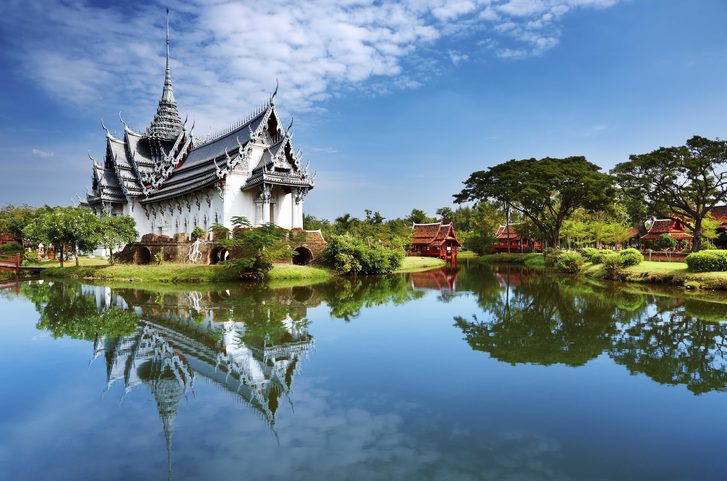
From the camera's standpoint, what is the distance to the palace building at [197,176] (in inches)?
1024

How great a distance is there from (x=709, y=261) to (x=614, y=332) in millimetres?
11367

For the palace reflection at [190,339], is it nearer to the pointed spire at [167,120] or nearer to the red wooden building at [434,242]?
the pointed spire at [167,120]

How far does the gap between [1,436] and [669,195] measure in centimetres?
3092

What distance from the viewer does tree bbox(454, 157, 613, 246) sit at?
30781mm

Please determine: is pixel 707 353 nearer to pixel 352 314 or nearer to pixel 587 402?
pixel 587 402

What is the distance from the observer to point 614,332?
34.0 feet

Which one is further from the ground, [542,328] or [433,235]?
[433,235]

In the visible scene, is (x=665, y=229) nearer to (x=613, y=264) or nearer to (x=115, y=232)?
(x=613, y=264)

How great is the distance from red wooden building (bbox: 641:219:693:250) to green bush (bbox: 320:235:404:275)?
26.7 meters

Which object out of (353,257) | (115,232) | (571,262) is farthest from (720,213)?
(115,232)

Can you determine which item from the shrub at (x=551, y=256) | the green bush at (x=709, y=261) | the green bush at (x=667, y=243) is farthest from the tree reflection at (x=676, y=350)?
the green bush at (x=667, y=243)

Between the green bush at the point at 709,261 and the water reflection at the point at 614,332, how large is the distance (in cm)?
237

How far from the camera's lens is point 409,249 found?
45.2 m

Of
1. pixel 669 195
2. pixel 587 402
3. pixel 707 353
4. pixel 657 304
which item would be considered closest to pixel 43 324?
pixel 587 402
